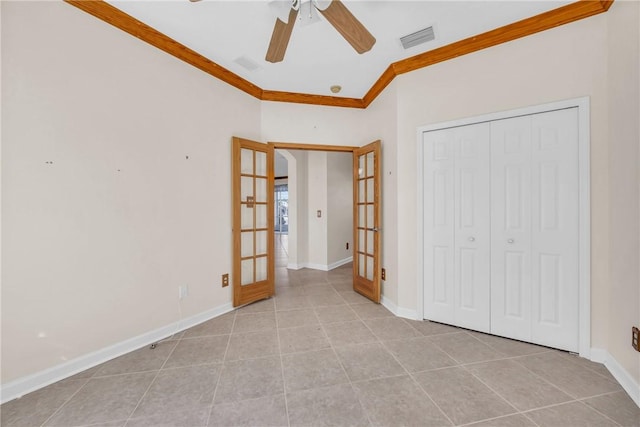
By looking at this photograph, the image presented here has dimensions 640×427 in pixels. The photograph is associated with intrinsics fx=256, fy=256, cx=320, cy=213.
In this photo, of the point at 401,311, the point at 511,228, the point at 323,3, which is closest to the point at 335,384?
the point at 401,311

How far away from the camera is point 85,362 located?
197 cm

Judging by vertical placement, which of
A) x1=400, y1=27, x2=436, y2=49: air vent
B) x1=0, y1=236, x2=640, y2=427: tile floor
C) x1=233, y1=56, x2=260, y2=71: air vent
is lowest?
x1=0, y1=236, x2=640, y2=427: tile floor

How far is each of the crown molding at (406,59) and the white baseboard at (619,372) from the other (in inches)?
106

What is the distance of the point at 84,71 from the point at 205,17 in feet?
3.44

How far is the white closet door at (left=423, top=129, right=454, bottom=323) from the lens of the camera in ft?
8.76

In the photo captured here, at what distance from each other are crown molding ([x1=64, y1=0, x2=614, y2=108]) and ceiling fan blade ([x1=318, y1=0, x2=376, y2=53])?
3.61 ft

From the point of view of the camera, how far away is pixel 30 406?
1586 mm

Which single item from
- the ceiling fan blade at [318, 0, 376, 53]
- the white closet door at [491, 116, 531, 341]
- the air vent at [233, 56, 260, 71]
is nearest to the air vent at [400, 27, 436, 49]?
the ceiling fan blade at [318, 0, 376, 53]

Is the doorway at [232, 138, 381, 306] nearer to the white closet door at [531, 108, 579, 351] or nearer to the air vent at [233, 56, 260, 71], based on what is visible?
the air vent at [233, 56, 260, 71]

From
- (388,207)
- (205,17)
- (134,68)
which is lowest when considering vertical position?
(388,207)

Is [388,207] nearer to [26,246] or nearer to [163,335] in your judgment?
[163,335]

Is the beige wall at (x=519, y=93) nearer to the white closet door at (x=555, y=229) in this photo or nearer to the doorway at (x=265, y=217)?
the white closet door at (x=555, y=229)

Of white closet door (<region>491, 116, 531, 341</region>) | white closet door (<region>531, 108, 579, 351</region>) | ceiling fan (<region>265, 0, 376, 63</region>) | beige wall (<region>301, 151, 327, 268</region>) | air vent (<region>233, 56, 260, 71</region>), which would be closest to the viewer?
ceiling fan (<region>265, 0, 376, 63</region>)

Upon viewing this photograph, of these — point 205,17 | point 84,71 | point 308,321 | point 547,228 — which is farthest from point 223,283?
point 547,228
